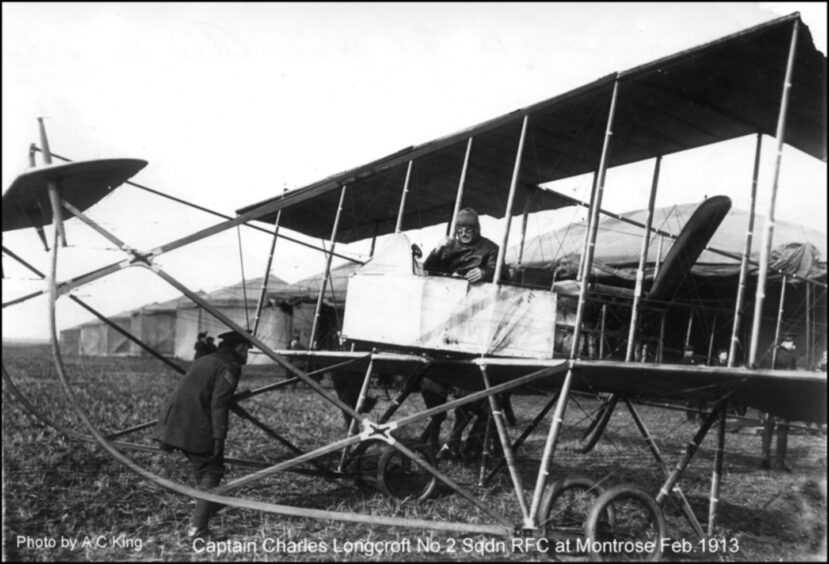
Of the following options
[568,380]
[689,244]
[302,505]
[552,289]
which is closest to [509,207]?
[552,289]

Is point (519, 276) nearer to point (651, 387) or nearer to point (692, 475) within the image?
point (651, 387)

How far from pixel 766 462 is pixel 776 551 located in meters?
5.20

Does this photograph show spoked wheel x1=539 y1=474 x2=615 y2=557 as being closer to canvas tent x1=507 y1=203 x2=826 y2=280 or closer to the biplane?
the biplane

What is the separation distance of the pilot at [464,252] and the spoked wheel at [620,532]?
257cm

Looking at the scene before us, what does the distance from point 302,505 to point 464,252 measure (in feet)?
10.6

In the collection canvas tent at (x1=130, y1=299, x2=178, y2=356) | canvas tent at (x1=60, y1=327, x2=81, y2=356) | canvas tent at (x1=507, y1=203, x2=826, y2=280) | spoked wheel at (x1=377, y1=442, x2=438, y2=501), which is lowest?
canvas tent at (x1=60, y1=327, x2=81, y2=356)

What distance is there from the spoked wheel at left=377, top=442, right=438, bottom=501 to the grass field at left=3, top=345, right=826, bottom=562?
0.17m

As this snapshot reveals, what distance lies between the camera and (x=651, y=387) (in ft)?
18.1

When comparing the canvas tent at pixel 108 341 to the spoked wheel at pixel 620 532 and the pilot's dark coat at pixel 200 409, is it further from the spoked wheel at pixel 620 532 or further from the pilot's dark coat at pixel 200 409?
the spoked wheel at pixel 620 532

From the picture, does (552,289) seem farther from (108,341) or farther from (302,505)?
(108,341)

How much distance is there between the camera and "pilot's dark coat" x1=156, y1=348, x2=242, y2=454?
5391mm

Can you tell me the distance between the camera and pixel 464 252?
6723 mm

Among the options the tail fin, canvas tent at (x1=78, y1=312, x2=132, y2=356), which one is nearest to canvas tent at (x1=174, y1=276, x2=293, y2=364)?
the tail fin

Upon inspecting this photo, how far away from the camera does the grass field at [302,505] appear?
16.2 ft
